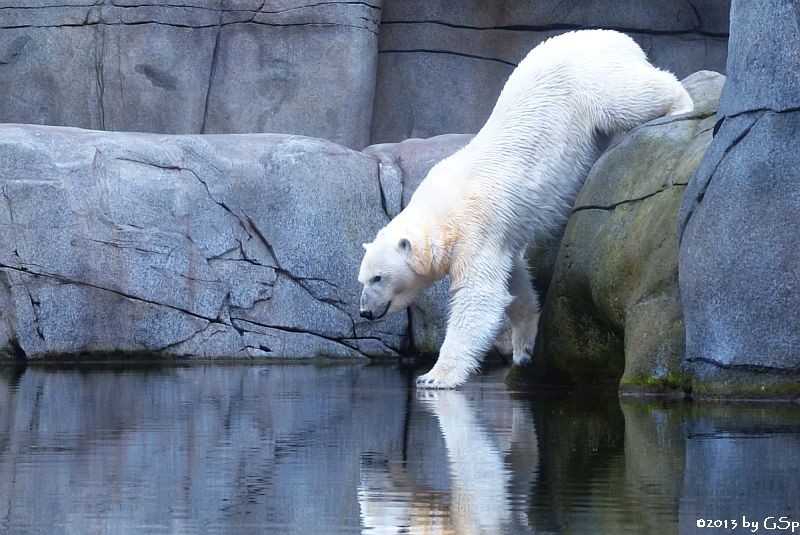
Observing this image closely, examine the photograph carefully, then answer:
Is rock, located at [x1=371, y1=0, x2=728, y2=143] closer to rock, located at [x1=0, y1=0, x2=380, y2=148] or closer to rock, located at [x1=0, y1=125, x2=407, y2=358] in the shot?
rock, located at [x1=0, y1=0, x2=380, y2=148]

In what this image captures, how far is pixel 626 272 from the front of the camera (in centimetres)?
761

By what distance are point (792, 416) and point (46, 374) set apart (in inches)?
226

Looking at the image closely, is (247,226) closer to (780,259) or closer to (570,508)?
(780,259)

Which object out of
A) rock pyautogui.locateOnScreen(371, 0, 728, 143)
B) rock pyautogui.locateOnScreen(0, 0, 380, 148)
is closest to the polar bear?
rock pyautogui.locateOnScreen(0, 0, 380, 148)

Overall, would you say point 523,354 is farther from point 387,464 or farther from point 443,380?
point 387,464

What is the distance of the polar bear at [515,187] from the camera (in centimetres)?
862

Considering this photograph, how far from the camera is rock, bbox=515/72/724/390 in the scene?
7246mm

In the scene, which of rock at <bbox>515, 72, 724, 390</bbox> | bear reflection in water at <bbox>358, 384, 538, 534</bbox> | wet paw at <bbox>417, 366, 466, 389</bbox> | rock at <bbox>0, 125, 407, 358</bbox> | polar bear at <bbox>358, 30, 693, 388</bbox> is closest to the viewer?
bear reflection in water at <bbox>358, 384, 538, 534</bbox>

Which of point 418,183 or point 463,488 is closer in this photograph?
point 463,488

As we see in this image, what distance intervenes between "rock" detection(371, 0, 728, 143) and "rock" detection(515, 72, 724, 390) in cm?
683

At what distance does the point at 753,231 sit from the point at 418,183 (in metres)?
5.89

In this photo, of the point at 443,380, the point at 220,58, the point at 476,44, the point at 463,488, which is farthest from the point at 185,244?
the point at 463,488

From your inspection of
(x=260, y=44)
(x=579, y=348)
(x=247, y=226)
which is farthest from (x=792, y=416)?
(x=260, y=44)

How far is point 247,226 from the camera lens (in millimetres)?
11953
